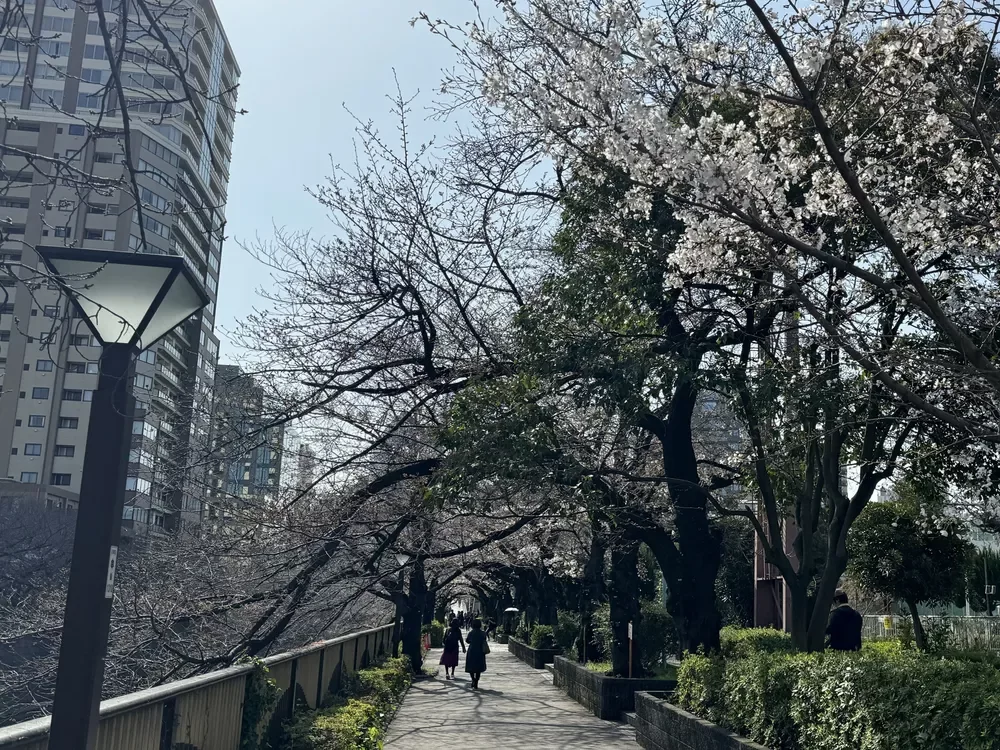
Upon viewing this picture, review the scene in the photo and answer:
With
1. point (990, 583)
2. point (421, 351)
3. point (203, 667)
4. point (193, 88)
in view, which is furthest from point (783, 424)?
point (990, 583)

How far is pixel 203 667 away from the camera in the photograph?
1255 cm

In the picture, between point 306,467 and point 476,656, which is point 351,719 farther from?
point 476,656

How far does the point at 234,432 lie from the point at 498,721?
8.08 metres

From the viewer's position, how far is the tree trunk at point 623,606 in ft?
64.3

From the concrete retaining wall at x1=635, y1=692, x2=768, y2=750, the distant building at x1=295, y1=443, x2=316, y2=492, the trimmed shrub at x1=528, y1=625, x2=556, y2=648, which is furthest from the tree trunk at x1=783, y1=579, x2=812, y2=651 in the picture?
the trimmed shrub at x1=528, y1=625, x2=556, y2=648

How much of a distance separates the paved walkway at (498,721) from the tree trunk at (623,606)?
1.25m

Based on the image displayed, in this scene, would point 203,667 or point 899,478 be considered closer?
point 203,667

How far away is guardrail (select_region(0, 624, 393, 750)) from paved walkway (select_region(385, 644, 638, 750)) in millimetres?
3317

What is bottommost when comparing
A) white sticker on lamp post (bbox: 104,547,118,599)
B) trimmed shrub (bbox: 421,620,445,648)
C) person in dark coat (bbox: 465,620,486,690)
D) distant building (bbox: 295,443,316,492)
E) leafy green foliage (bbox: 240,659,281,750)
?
trimmed shrub (bbox: 421,620,445,648)

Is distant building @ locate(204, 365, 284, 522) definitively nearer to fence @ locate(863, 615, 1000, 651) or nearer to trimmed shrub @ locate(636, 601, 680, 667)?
trimmed shrub @ locate(636, 601, 680, 667)

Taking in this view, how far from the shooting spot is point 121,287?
5051 mm

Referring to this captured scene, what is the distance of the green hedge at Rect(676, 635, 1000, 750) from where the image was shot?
20.0ft

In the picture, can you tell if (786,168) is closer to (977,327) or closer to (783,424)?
(977,327)

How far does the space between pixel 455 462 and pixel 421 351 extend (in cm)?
336
